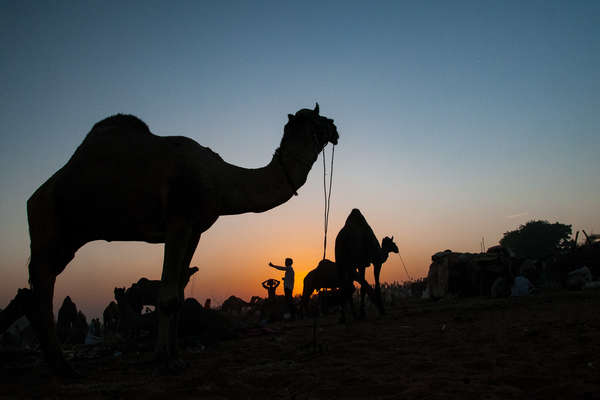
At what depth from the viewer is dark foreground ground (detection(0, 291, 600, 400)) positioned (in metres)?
3.53

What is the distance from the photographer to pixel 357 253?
42.2ft

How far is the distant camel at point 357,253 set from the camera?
1281cm

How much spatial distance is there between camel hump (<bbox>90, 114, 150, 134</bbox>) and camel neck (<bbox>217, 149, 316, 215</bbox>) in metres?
1.50

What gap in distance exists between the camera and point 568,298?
39.7 feet

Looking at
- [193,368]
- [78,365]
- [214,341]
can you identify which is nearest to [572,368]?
[193,368]

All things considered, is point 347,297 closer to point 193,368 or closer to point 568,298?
point 568,298

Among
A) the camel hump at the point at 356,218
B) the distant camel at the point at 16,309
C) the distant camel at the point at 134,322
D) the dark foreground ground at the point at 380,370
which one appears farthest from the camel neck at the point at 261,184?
the camel hump at the point at 356,218

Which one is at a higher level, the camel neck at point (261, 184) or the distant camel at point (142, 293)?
the camel neck at point (261, 184)

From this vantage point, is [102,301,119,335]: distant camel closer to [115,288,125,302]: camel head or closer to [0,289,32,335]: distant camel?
[115,288,125,302]: camel head

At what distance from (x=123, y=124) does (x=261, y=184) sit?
2.28 metres

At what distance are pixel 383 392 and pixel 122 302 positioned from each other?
27.6 feet

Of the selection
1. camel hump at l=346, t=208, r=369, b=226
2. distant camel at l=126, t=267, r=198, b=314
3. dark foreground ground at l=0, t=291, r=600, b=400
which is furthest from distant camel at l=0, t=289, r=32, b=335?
camel hump at l=346, t=208, r=369, b=226

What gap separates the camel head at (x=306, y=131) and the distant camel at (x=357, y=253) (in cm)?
670

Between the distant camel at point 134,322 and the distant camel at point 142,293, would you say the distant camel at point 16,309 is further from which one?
the distant camel at point 142,293
